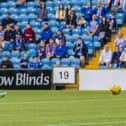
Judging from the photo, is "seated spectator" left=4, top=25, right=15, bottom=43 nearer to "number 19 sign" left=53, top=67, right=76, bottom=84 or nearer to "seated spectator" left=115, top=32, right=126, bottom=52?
"number 19 sign" left=53, top=67, right=76, bottom=84

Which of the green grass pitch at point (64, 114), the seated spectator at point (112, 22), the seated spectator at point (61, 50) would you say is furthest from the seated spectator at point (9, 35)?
the green grass pitch at point (64, 114)

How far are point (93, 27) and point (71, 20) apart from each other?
4.60ft

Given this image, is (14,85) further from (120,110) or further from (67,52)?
(120,110)

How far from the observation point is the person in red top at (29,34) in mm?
29516

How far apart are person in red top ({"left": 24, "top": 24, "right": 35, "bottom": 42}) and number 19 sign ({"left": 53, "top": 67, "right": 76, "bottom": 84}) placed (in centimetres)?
409

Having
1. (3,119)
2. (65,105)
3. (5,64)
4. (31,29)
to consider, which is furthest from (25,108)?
(31,29)

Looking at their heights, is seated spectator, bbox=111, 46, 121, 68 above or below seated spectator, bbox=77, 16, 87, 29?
below

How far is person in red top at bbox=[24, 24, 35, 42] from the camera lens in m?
29.5

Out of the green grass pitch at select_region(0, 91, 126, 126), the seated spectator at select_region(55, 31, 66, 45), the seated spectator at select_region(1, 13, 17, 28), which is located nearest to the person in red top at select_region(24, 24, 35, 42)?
the seated spectator at select_region(1, 13, 17, 28)

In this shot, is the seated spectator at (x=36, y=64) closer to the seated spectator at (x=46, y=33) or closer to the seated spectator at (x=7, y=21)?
the seated spectator at (x=46, y=33)

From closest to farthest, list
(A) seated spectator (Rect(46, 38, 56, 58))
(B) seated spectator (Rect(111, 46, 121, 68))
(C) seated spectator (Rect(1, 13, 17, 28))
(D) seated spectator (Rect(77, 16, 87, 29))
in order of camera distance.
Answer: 1. (B) seated spectator (Rect(111, 46, 121, 68))
2. (A) seated spectator (Rect(46, 38, 56, 58))
3. (D) seated spectator (Rect(77, 16, 87, 29))
4. (C) seated spectator (Rect(1, 13, 17, 28))

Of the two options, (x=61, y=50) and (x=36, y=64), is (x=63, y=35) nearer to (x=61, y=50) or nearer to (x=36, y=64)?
(x=61, y=50)

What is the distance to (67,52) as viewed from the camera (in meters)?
28.0

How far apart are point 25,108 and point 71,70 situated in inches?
442
